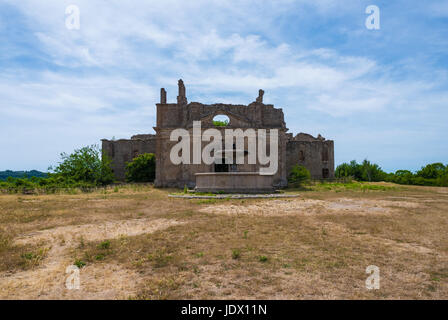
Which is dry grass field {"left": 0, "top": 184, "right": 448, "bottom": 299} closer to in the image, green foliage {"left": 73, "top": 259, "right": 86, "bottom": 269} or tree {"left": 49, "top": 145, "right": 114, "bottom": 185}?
green foliage {"left": 73, "top": 259, "right": 86, "bottom": 269}

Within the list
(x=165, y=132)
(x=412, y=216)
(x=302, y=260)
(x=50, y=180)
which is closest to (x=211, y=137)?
(x=165, y=132)

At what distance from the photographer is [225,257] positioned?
4.90 m

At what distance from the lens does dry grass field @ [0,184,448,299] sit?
3.56 m

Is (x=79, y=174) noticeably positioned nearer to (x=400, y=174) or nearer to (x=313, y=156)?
(x=313, y=156)

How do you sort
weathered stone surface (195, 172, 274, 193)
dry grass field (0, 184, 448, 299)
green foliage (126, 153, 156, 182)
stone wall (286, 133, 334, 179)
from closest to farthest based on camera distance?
dry grass field (0, 184, 448, 299)
weathered stone surface (195, 172, 274, 193)
green foliage (126, 153, 156, 182)
stone wall (286, 133, 334, 179)

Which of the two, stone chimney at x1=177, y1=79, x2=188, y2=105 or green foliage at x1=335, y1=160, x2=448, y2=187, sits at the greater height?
stone chimney at x1=177, y1=79, x2=188, y2=105

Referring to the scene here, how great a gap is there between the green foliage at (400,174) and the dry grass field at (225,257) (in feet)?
86.6

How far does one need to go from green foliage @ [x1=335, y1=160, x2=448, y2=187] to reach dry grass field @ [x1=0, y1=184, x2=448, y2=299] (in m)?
26.4

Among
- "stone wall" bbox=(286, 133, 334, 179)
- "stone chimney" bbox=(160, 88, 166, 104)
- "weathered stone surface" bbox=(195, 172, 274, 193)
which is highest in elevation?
"stone chimney" bbox=(160, 88, 166, 104)

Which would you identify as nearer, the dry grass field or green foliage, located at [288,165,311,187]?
the dry grass field

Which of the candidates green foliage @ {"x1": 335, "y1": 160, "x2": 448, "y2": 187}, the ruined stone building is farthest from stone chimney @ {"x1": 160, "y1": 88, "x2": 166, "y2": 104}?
green foliage @ {"x1": 335, "y1": 160, "x2": 448, "y2": 187}

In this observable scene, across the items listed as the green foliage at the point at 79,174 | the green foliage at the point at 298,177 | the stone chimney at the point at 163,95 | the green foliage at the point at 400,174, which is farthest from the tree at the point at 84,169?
the green foliage at the point at 400,174

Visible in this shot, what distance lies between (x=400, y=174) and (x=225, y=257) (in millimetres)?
37179
